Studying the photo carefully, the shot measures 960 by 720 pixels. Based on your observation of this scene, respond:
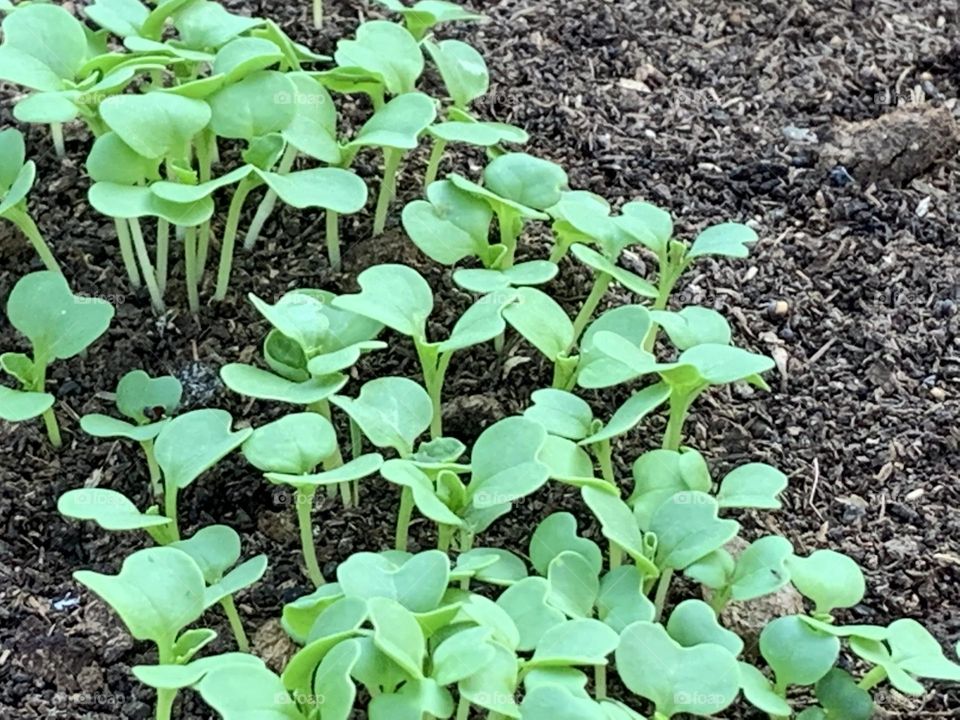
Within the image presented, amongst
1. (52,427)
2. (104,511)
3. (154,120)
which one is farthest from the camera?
(52,427)

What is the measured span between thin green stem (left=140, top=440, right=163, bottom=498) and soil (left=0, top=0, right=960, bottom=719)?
41mm

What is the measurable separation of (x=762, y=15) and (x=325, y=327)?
1325 mm

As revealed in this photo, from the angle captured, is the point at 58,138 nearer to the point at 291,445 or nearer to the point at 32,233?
the point at 32,233

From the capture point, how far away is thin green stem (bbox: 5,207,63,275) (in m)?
1.68

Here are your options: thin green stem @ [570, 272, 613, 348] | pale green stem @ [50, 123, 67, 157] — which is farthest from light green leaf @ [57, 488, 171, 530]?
pale green stem @ [50, 123, 67, 157]

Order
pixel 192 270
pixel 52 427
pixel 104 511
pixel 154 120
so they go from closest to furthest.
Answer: pixel 104 511 → pixel 154 120 → pixel 52 427 → pixel 192 270

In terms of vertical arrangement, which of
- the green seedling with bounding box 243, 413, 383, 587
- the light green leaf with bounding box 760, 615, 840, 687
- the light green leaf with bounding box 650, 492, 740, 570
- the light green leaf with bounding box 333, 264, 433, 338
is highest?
the light green leaf with bounding box 333, 264, 433, 338

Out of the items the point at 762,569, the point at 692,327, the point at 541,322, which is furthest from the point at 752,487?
the point at 541,322

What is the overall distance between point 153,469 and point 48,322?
23 cm

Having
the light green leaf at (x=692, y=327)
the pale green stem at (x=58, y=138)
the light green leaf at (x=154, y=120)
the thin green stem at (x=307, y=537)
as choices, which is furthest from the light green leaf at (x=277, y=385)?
the pale green stem at (x=58, y=138)

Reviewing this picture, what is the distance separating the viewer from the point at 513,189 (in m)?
1.74

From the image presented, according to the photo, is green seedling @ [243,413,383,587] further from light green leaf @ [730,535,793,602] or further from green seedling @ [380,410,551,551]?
light green leaf @ [730,535,793,602]

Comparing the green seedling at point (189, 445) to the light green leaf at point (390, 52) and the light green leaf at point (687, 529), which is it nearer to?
the light green leaf at point (687, 529)

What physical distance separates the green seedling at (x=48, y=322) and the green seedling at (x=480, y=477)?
457mm
